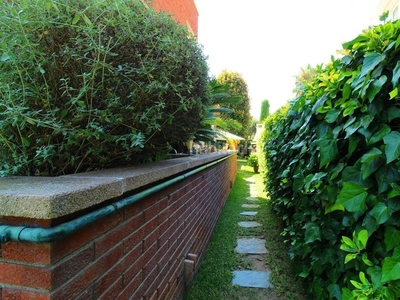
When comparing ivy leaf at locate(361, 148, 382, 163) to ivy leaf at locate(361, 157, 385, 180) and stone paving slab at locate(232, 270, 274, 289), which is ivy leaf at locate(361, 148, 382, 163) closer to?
ivy leaf at locate(361, 157, 385, 180)

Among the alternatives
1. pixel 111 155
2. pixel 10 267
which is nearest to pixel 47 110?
pixel 111 155

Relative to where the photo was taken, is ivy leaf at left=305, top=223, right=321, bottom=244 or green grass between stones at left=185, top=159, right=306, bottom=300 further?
green grass between stones at left=185, top=159, right=306, bottom=300

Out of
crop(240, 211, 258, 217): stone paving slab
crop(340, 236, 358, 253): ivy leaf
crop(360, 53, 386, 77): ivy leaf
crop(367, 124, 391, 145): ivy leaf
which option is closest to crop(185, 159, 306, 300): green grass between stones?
crop(240, 211, 258, 217): stone paving slab

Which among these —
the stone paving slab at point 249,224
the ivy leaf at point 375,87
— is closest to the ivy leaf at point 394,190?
the ivy leaf at point 375,87

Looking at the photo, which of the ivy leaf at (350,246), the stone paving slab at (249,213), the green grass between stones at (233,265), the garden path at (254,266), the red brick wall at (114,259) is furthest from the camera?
the stone paving slab at (249,213)

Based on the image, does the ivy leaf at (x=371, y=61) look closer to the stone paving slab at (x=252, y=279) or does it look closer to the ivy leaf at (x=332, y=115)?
the ivy leaf at (x=332, y=115)

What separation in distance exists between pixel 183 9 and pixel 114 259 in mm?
8232

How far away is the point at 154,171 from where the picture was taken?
1514mm

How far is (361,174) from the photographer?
136 cm

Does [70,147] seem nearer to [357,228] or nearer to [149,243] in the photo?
[149,243]

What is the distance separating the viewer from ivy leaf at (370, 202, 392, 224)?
1214 millimetres

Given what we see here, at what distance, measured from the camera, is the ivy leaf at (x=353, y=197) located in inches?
52.1

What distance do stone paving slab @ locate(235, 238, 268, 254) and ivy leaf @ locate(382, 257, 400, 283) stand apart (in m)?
2.60

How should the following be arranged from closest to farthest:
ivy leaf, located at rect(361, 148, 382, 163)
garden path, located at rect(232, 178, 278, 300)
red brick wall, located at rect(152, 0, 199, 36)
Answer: ivy leaf, located at rect(361, 148, 382, 163), garden path, located at rect(232, 178, 278, 300), red brick wall, located at rect(152, 0, 199, 36)
